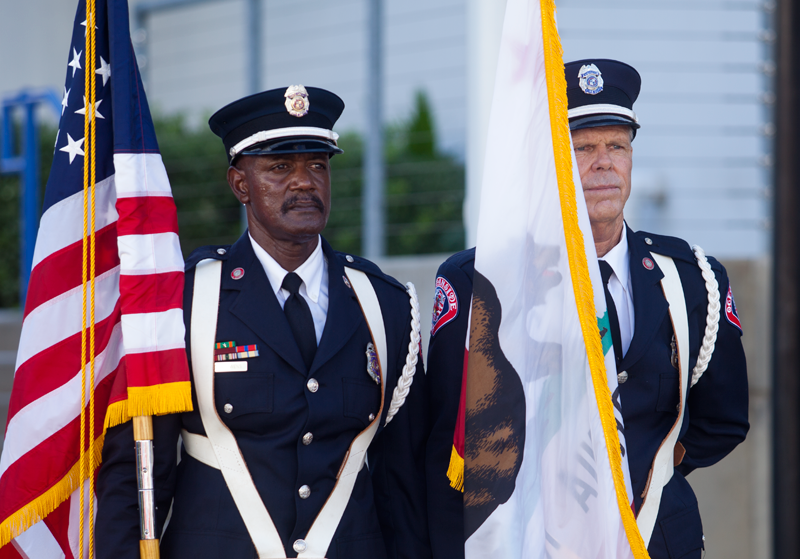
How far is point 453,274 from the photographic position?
269cm

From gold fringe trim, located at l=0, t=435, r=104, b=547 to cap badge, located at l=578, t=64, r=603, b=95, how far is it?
1.62 metres

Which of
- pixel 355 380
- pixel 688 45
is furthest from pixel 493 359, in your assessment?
pixel 688 45

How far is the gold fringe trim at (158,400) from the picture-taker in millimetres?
2258

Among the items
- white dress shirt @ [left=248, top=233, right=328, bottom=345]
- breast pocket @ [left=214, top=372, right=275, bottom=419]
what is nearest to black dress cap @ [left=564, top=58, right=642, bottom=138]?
white dress shirt @ [left=248, top=233, right=328, bottom=345]

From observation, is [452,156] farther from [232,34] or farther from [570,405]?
[570,405]

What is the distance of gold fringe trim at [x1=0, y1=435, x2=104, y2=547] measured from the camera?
2295 millimetres

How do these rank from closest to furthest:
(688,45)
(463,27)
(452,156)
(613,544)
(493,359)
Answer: (613,544)
(493,359)
(688,45)
(463,27)
(452,156)

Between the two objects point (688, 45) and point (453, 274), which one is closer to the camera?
point (453, 274)

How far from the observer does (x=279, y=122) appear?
2.56 m

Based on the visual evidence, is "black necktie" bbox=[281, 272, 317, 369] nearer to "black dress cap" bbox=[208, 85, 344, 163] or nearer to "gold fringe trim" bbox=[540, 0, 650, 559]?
"black dress cap" bbox=[208, 85, 344, 163]

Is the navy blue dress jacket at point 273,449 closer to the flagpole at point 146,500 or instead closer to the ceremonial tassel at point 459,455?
the flagpole at point 146,500

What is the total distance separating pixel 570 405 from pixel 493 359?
0.21 meters

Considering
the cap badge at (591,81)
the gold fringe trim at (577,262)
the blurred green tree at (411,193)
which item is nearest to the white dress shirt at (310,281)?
the gold fringe trim at (577,262)

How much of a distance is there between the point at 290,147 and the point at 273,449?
828 mm
